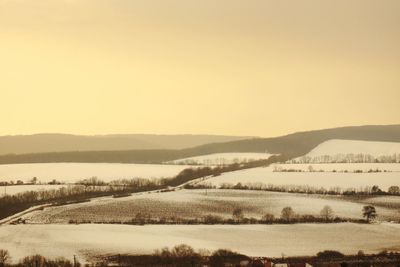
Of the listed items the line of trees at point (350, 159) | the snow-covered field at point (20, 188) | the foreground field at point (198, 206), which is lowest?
the foreground field at point (198, 206)

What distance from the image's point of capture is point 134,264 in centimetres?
3809

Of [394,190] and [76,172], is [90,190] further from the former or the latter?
[394,190]

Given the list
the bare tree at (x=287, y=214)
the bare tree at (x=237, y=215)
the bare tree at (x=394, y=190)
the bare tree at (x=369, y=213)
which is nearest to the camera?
the bare tree at (x=287, y=214)

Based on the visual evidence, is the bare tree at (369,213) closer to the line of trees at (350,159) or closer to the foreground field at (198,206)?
Answer: the foreground field at (198,206)

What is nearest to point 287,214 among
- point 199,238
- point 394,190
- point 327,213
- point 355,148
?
point 327,213

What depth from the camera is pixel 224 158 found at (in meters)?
137

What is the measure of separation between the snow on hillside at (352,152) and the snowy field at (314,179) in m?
25.7

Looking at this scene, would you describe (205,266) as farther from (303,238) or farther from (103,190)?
(103,190)

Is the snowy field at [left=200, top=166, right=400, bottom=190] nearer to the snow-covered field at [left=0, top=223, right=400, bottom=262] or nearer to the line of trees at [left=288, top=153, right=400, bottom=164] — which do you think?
the line of trees at [left=288, top=153, right=400, bottom=164]

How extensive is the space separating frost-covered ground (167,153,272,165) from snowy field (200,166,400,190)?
35440 mm

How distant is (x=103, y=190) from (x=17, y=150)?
6664 centimetres

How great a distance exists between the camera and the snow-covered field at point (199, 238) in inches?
1652

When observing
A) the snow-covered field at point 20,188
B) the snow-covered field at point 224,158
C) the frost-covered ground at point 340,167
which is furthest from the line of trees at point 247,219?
the snow-covered field at point 224,158

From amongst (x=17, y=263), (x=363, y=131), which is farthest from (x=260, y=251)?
(x=363, y=131)
